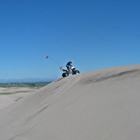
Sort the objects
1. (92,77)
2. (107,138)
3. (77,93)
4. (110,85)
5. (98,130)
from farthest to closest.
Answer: (92,77), (77,93), (110,85), (98,130), (107,138)

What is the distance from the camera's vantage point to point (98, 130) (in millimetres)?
5844

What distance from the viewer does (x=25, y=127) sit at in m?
8.39

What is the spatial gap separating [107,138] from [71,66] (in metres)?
13.2

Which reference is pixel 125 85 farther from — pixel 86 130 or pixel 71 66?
pixel 71 66

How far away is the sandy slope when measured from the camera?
18.5 feet

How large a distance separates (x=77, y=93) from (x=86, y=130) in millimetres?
3147

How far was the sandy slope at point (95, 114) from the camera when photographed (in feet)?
18.5

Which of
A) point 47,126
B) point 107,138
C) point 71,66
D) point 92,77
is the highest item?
point 71,66

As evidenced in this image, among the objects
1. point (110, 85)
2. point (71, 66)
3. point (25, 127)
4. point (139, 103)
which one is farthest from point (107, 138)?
point (71, 66)

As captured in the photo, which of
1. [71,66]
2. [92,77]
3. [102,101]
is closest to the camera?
[102,101]

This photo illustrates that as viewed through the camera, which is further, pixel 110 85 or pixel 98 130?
pixel 110 85

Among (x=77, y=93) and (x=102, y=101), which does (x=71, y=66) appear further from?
(x=102, y=101)

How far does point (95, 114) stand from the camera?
6621 mm

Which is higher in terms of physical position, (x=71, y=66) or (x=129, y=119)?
(x=71, y=66)
